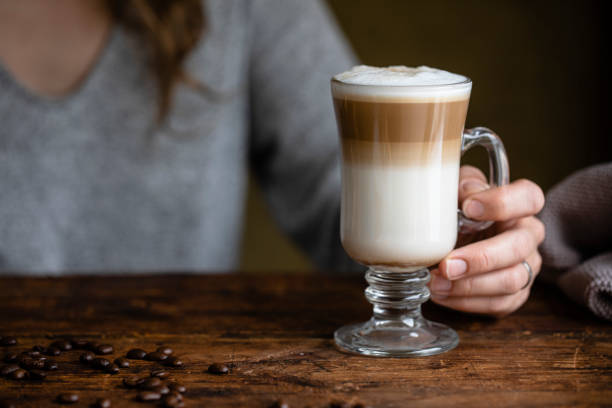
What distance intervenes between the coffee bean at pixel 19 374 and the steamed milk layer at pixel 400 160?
1.73ft

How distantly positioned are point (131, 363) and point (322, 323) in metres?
0.35

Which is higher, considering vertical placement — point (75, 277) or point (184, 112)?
point (184, 112)

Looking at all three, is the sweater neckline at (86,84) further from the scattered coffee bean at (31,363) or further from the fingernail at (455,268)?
the fingernail at (455,268)

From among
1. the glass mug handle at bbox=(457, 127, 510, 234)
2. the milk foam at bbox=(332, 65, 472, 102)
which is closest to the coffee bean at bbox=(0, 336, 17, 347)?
the milk foam at bbox=(332, 65, 472, 102)

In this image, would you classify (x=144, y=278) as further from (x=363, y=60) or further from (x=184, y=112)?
(x=363, y=60)

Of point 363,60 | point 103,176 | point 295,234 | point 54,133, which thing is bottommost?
point 295,234

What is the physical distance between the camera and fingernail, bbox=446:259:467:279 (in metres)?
1.13

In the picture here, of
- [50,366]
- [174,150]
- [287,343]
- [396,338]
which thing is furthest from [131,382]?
[174,150]

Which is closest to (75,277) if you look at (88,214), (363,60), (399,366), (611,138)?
(88,214)

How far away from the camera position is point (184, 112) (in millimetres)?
2090

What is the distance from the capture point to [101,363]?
1025 millimetres

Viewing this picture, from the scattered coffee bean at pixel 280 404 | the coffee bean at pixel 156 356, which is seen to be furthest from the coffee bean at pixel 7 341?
the scattered coffee bean at pixel 280 404

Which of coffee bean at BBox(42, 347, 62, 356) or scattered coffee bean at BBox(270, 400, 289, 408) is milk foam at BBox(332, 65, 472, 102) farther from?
coffee bean at BBox(42, 347, 62, 356)

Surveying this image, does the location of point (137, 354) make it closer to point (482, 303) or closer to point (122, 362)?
point (122, 362)
